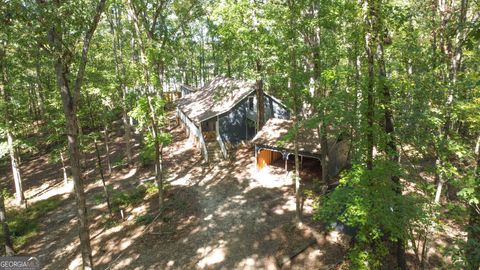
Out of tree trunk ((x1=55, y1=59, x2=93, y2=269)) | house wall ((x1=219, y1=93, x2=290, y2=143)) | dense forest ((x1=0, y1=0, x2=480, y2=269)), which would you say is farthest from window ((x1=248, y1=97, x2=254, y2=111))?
tree trunk ((x1=55, y1=59, x2=93, y2=269))

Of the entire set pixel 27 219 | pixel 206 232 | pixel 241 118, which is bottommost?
pixel 27 219

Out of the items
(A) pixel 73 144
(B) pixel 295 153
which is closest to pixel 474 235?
(B) pixel 295 153

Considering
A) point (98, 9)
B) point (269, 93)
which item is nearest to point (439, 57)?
point (269, 93)

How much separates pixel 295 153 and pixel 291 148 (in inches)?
184

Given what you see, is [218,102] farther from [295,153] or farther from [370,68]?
[370,68]

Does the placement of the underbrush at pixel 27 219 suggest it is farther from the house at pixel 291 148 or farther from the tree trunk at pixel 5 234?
the house at pixel 291 148

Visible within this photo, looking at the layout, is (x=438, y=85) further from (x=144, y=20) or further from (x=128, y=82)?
(x=144, y=20)

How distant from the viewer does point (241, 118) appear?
84.0 feet

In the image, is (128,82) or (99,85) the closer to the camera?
(99,85)

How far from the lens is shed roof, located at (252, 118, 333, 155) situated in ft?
59.4

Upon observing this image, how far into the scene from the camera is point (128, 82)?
20938 millimetres

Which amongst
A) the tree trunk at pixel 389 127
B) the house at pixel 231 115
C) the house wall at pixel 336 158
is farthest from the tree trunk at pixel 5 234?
the house wall at pixel 336 158

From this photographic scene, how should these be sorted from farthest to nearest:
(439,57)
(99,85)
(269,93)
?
(269,93), (99,85), (439,57)

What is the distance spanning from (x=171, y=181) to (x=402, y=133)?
15.8 m
